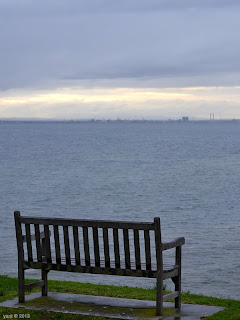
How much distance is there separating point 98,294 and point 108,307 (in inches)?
40.2

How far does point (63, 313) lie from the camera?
7.93m

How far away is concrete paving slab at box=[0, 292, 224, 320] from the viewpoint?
25.7 ft

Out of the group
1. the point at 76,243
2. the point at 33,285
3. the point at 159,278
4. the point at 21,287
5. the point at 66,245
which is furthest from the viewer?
the point at 33,285

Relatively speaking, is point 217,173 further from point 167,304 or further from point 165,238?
point 167,304

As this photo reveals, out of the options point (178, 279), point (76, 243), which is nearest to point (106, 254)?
point (76, 243)

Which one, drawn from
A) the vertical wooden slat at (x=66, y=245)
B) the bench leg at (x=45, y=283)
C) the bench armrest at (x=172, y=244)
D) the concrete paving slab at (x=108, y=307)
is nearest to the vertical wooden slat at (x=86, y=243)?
the vertical wooden slat at (x=66, y=245)

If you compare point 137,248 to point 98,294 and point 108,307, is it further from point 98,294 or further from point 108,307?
point 98,294

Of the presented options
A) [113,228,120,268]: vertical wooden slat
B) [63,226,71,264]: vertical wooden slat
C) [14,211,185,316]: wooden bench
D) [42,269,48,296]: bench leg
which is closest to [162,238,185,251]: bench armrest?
[14,211,185,316]: wooden bench

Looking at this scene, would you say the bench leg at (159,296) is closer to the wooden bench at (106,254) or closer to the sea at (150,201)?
the wooden bench at (106,254)

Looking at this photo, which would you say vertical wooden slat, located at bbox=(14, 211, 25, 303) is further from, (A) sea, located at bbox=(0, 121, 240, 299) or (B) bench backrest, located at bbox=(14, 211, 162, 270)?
(A) sea, located at bbox=(0, 121, 240, 299)

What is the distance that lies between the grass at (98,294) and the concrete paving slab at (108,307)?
0.59ft

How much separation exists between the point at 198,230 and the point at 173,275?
697 inches

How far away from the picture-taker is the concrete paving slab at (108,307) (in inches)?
309

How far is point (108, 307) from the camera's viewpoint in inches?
324
